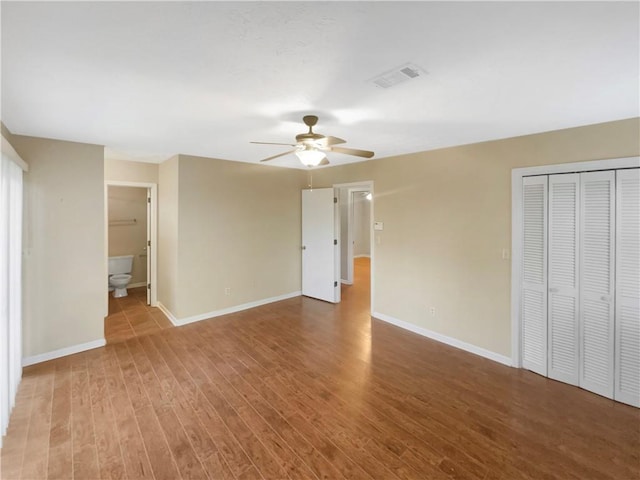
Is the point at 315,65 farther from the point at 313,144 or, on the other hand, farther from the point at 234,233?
the point at 234,233

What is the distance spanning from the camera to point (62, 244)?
3.34m

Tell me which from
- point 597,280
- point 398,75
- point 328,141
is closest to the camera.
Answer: point 398,75

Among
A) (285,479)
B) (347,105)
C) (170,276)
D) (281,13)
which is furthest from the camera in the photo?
(170,276)

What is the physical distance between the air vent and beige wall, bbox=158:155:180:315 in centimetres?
329

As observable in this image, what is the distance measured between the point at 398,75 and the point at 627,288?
2707 mm

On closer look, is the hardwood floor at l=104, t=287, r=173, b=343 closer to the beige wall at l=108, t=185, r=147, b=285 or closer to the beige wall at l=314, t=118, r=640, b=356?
the beige wall at l=108, t=185, r=147, b=285

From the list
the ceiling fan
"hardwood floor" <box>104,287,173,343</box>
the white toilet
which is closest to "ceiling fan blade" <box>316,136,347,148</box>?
the ceiling fan

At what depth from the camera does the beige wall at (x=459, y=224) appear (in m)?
2.88

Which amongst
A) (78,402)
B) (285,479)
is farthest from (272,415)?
(78,402)

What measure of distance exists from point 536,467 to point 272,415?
1871 millimetres

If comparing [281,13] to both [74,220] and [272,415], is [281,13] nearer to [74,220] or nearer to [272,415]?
[272,415]

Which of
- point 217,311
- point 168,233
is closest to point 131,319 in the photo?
point 217,311

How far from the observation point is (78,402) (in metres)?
2.55

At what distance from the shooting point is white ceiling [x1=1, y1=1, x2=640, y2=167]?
1256 millimetres
